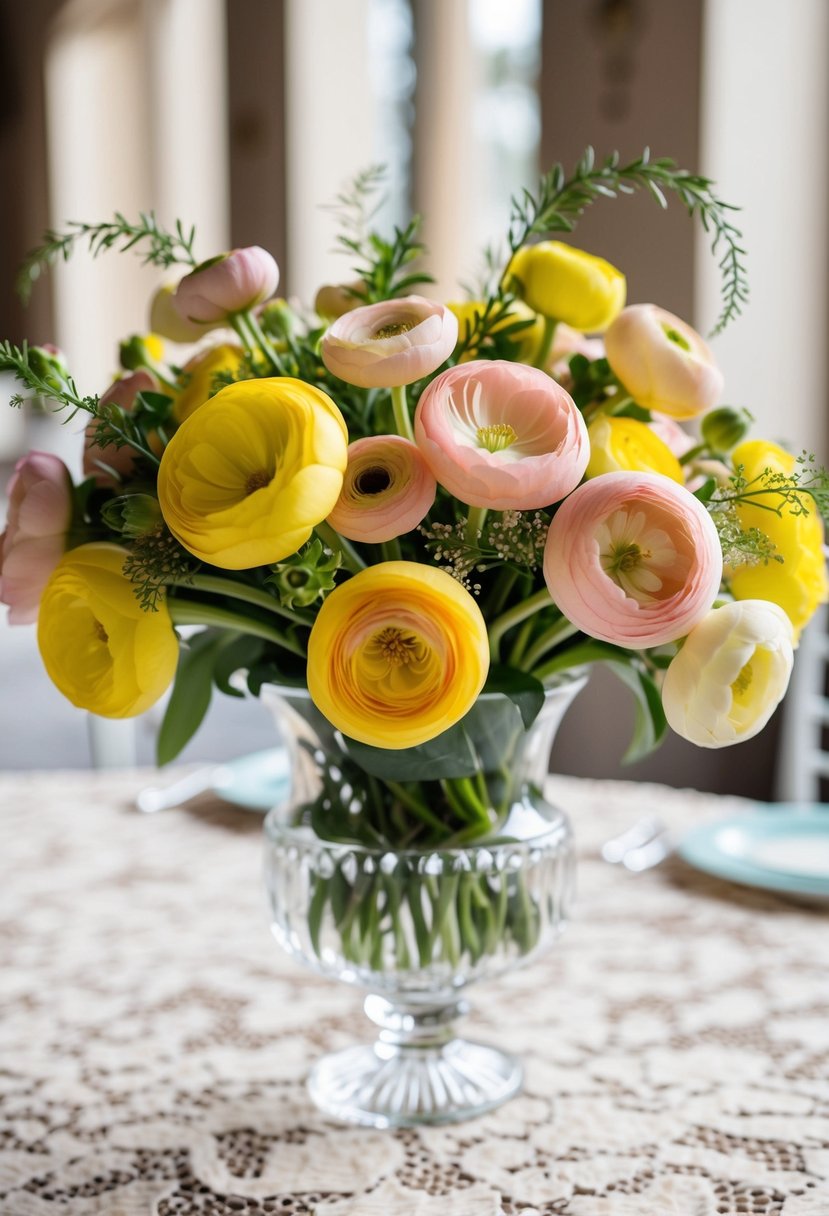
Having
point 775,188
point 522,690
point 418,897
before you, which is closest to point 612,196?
point 522,690

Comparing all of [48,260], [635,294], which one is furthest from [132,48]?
[48,260]

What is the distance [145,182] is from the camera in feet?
18.2

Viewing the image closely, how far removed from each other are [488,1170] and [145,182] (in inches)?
217

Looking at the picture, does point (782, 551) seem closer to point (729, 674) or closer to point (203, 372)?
point (729, 674)

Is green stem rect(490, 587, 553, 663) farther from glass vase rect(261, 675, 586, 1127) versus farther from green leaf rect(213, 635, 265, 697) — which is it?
green leaf rect(213, 635, 265, 697)

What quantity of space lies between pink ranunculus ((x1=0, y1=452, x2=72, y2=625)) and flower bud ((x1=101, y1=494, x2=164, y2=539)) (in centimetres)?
6

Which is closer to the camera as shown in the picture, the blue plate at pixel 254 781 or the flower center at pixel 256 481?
the flower center at pixel 256 481

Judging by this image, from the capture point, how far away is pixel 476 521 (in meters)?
0.56

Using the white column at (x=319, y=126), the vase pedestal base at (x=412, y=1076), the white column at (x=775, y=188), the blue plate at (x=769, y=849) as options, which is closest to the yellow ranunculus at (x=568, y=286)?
the vase pedestal base at (x=412, y=1076)

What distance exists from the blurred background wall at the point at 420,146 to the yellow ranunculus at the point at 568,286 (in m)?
0.25

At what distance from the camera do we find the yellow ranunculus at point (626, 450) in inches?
22.6

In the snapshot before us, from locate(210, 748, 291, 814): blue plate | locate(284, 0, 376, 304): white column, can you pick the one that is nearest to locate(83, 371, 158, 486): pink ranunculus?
locate(210, 748, 291, 814): blue plate

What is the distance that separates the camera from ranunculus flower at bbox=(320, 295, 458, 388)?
0.52 m

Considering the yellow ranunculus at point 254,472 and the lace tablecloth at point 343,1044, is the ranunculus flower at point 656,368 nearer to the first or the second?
the yellow ranunculus at point 254,472
